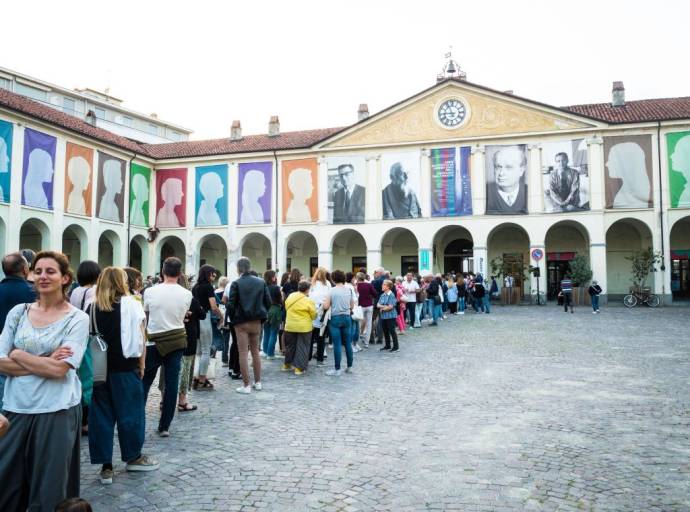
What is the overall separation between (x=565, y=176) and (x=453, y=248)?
8080mm

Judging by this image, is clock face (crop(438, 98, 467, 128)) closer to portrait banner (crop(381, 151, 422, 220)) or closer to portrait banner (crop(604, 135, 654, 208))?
portrait banner (crop(381, 151, 422, 220))

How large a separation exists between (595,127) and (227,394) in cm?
2632

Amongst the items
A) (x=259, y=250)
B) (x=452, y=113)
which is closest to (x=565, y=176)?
A: (x=452, y=113)

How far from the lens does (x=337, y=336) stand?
8.89m

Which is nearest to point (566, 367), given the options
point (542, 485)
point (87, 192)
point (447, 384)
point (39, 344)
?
point (447, 384)

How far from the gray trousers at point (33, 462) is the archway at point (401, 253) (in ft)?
99.4

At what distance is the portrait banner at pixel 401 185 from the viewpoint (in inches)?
1177

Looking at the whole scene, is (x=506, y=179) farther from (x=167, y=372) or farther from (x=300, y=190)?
(x=167, y=372)

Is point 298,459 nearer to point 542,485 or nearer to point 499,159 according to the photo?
point 542,485

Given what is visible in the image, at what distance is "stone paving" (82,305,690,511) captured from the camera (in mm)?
Result: 3898

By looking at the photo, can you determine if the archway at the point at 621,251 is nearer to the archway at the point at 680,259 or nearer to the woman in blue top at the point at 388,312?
the archway at the point at 680,259

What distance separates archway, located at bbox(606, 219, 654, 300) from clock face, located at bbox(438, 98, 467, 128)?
1071cm

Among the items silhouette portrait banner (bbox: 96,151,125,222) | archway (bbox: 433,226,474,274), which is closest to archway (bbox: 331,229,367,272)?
archway (bbox: 433,226,474,274)

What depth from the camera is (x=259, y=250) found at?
3594 cm
